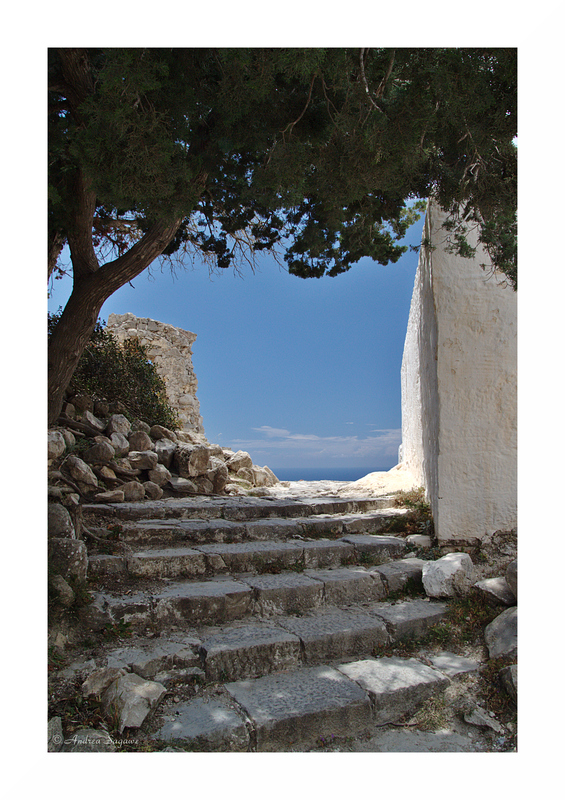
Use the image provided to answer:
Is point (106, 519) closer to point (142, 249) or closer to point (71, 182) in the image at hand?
point (142, 249)

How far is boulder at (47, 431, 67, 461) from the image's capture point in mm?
4961

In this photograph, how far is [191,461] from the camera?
6180mm

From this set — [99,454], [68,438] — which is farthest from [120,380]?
[99,454]

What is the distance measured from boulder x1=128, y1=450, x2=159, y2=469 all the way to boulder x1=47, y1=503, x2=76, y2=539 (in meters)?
2.50

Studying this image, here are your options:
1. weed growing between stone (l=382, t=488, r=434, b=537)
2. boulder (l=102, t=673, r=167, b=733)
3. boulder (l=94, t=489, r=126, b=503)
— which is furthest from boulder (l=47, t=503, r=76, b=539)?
weed growing between stone (l=382, t=488, r=434, b=537)

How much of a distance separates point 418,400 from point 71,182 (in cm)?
426

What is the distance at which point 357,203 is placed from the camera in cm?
468

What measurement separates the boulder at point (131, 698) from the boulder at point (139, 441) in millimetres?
3877

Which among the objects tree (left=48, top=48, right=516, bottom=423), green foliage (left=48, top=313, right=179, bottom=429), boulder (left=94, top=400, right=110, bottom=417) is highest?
tree (left=48, top=48, right=516, bottom=423)

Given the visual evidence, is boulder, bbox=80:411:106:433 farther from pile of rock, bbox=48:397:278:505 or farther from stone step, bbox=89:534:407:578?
stone step, bbox=89:534:407:578

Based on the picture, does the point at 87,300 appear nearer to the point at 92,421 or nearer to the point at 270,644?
the point at 92,421

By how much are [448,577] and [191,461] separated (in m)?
3.53

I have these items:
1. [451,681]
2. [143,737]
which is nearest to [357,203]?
[451,681]

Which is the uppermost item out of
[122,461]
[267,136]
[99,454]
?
[267,136]
